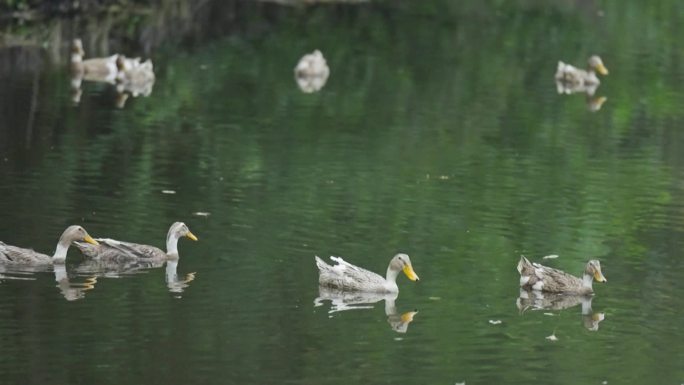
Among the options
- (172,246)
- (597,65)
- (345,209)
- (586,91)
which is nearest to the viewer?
(172,246)

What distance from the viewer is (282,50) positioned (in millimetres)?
45531

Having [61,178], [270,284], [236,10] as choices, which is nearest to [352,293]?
[270,284]

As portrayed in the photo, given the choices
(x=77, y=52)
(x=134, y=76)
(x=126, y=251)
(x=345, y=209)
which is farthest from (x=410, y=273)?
(x=77, y=52)

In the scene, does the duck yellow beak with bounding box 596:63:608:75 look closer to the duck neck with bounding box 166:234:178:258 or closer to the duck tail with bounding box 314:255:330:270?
the duck neck with bounding box 166:234:178:258

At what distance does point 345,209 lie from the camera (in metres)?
24.8

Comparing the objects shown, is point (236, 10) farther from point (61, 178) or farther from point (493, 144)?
point (61, 178)

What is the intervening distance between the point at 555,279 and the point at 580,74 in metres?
21.8

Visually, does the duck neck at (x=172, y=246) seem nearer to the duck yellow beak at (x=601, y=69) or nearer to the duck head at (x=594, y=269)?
the duck head at (x=594, y=269)

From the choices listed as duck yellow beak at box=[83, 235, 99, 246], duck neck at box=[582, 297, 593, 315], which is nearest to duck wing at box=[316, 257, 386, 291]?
duck neck at box=[582, 297, 593, 315]

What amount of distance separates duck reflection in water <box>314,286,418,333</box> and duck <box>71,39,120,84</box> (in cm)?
2006

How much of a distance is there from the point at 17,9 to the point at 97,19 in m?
3.12

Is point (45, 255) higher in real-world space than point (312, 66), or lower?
lower

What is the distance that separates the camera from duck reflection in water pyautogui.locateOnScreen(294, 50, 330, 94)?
1580 inches

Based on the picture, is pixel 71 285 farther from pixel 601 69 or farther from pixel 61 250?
pixel 601 69
